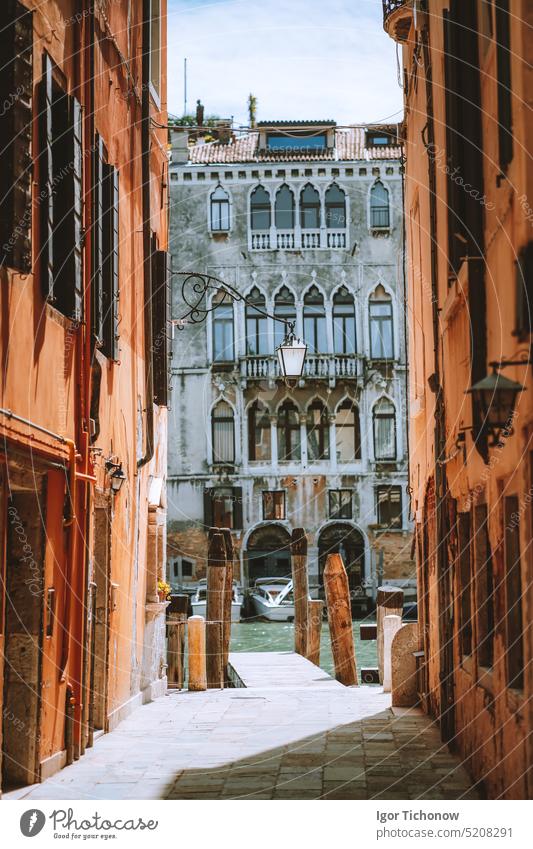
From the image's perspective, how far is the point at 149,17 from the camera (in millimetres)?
11977

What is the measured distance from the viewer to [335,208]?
1469 inches

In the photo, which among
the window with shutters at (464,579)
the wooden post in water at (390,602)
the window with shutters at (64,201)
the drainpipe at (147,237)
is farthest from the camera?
the wooden post in water at (390,602)

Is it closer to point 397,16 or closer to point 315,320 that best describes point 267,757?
point 397,16

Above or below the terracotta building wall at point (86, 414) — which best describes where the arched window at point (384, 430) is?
above

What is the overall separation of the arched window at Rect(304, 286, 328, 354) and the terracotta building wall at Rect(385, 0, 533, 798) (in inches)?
981

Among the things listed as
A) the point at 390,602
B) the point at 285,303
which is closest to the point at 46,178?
the point at 390,602

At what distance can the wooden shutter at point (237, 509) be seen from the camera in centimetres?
3622

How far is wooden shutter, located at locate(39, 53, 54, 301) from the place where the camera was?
6852mm

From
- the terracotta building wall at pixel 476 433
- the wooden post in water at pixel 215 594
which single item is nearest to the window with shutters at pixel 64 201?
the terracotta building wall at pixel 476 433

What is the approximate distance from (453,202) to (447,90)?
32.7 inches

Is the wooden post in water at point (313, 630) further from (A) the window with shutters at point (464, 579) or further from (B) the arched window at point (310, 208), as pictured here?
(B) the arched window at point (310, 208)

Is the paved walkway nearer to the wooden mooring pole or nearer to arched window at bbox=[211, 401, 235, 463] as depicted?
the wooden mooring pole

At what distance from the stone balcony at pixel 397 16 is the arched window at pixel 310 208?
2420cm
